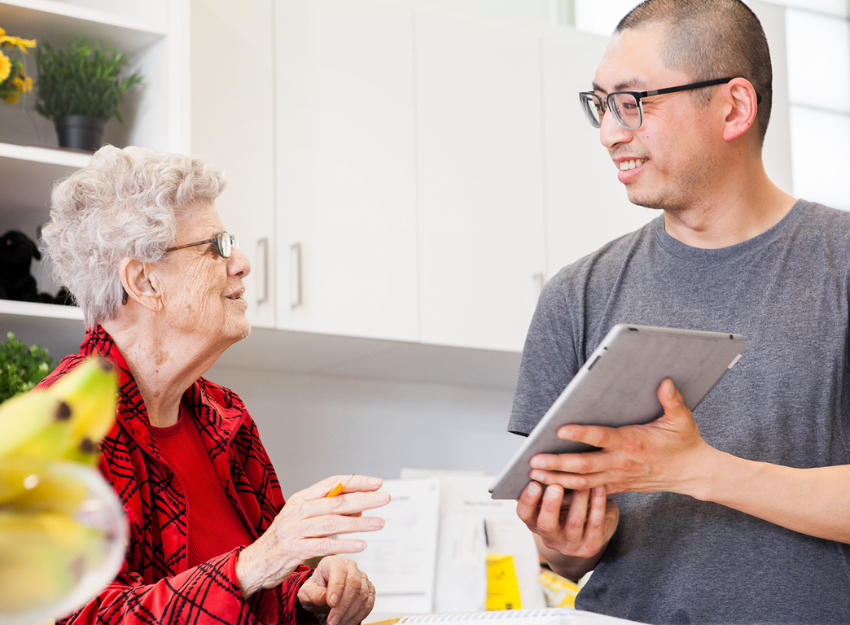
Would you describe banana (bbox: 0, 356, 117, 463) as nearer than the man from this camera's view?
Yes

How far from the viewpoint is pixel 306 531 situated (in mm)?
918

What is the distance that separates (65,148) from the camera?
1907 mm

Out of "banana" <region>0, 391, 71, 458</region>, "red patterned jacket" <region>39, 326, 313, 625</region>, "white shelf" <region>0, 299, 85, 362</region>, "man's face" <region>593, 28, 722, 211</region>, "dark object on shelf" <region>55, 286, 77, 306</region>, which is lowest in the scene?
"red patterned jacket" <region>39, 326, 313, 625</region>

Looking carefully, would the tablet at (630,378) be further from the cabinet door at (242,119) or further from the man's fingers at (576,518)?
the cabinet door at (242,119)

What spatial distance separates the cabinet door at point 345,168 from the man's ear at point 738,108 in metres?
1.23

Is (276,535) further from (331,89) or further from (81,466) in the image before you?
(331,89)

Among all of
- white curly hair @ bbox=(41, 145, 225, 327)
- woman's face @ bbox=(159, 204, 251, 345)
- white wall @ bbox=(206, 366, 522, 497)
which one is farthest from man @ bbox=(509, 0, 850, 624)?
white wall @ bbox=(206, 366, 522, 497)

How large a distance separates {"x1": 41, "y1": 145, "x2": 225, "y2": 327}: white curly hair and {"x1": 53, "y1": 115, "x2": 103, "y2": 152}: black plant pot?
0.64 meters

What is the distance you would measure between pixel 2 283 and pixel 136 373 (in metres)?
0.75

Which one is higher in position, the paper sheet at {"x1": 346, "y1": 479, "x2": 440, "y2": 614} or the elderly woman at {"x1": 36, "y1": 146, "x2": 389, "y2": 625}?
the elderly woman at {"x1": 36, "y1": 146, "x2": 389, "y2": 625}

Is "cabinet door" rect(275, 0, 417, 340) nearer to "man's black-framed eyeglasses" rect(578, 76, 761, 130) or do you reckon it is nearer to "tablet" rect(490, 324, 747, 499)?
"man's black-framed eyeglasses" rect(578, 76, 761, 130)

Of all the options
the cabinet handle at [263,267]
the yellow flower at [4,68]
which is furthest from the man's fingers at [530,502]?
the yellow flower at [4,68]

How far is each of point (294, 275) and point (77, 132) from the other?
1.97 feet

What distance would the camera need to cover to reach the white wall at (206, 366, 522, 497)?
257cm
